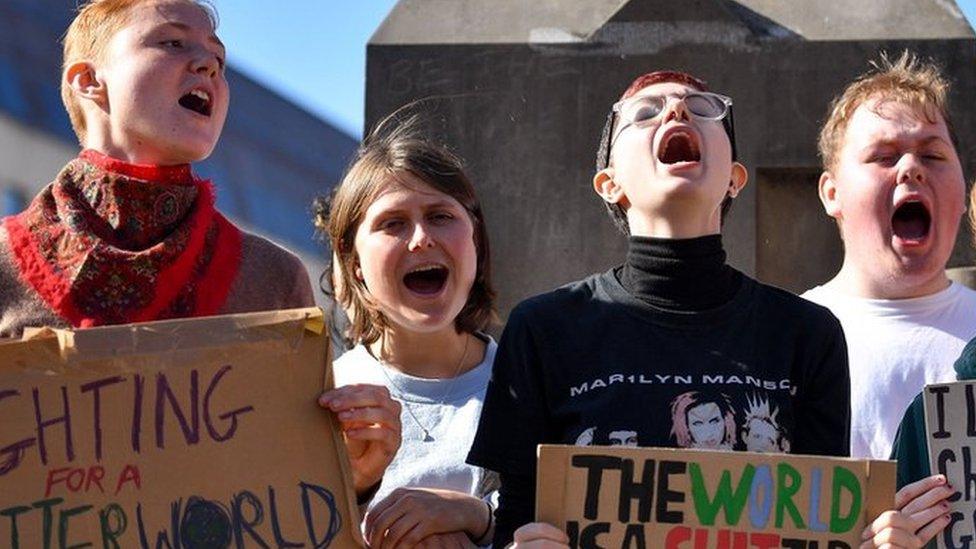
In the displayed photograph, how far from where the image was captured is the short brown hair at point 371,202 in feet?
13.4

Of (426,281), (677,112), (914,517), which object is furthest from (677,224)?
(426,281)

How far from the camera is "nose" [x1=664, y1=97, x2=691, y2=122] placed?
3.42 meters

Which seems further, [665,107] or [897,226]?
[897,226]

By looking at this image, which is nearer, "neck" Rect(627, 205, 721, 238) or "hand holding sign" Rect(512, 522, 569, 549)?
"hand holding sign" Rect(512, 522, 569, 549)

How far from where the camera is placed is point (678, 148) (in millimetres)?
3443

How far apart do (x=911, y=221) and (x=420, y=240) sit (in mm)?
1360

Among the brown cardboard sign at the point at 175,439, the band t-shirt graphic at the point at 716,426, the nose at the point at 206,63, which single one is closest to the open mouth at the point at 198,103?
the nose at the point at 206,63

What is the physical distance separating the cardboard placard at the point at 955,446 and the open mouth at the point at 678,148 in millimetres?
649

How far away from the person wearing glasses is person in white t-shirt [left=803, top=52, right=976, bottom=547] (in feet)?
2.68

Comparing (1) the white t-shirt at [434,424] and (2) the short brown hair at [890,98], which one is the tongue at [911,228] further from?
(1) the white t-shirt at [434,424]

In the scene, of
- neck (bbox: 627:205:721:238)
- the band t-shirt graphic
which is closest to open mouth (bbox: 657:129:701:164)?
neck (bbox: 627:205:721:238)

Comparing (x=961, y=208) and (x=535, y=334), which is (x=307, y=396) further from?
(x=961, y=208)

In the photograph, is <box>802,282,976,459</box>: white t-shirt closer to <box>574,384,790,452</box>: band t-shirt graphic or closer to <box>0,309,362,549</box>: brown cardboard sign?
<box>574,384,790,452</box>: band t-shirt graphic

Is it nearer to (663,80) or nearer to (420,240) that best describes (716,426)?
(663,80)
